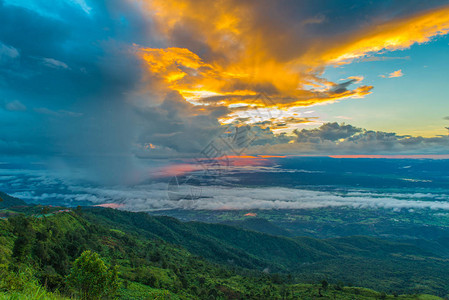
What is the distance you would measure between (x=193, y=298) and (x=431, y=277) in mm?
215923

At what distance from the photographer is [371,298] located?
7988 centimetres

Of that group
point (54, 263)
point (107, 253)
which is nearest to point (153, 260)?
point (107, 253)

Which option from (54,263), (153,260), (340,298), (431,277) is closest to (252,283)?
(340,298)

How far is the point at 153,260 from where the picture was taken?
8544 cm

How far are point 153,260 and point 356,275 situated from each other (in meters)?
162

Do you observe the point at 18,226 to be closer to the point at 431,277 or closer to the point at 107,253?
the point at 107,253

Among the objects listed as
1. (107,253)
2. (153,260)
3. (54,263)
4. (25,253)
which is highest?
(25,253)

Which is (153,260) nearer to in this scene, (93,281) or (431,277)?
(93,281)

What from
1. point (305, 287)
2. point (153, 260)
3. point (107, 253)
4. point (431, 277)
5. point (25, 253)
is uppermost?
point (25, 253)

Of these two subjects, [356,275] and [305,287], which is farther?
[356,275]

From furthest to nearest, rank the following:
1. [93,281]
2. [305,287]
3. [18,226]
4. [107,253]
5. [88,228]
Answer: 1. [305,287]
2. [88,228]
3. [107,253]
4. [18,226]
5. [93,281]

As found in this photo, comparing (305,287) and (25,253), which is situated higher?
(25,253)

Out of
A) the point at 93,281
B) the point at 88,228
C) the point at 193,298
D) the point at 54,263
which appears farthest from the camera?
the point at 88,228

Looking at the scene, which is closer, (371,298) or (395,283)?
(371,298)
